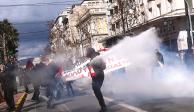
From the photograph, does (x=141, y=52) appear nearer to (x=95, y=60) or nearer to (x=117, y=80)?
(x=95, y=60)

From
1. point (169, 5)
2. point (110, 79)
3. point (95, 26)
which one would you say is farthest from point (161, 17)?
point (95, 26)

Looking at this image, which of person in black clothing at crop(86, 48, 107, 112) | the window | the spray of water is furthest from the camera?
the window

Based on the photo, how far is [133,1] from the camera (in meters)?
55.5

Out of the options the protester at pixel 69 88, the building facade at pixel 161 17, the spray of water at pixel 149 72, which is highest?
the building facade at pixel 161 17

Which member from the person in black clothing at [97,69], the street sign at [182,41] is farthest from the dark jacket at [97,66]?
the street sign at [182,41]

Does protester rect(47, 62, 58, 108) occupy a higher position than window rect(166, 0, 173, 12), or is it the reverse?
window rect(166, 0, 173, 12)

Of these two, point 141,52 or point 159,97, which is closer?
point 159,97

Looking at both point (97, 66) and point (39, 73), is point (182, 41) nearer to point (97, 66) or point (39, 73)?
point (39, 73)

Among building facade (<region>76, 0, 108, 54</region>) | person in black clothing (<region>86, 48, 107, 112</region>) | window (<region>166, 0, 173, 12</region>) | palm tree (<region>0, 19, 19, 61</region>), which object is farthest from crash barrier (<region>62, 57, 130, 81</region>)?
building facade (<region>76, 0, 108, 54</region>)

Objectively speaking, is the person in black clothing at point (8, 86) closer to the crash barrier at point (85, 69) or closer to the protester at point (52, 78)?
the protester at point (52, 78)

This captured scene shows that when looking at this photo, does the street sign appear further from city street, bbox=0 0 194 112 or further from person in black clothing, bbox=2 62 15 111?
person in black clothing, bbox=2 62 15 111

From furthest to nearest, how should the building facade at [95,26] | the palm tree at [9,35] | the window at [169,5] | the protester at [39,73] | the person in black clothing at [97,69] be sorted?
the building facade at [95,26]
the palm tree at [9,35]
the window at [169,5]
the protester at [39,73]
the person in black clothing at [97,69]

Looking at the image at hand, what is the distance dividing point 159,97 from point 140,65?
4.92 meters

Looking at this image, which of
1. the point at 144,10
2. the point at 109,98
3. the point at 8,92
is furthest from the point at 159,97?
the point at 144,10
